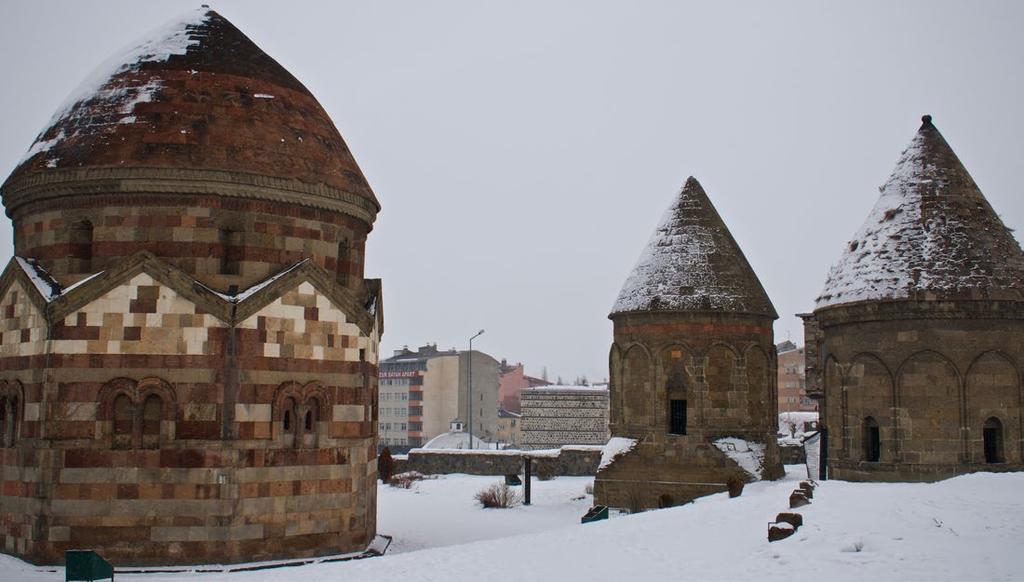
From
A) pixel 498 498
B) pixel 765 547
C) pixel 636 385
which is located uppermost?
pixel 636 385

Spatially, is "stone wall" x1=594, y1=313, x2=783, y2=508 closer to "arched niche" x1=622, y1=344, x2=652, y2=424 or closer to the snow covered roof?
"arched niche" x1=622, y1=344, x2=652, y2=424

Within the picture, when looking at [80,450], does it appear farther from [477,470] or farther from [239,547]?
[477,470]

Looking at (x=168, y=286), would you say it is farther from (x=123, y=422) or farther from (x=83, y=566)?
(x=83, y=566)

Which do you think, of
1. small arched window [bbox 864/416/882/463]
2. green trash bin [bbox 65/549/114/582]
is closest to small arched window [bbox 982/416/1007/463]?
small arched window [bbox 864/416/882/463]

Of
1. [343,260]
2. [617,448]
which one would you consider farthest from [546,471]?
[343,260]

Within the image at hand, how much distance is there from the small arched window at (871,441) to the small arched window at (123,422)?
14670 mm

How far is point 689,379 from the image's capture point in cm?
2653

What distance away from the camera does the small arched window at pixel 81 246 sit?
1744 centimetres

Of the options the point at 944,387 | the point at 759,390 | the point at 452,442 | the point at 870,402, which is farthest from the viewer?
the point at 452,442

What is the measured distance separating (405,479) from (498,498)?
638 centimetres

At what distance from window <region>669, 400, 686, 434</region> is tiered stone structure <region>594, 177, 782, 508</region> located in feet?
0.09

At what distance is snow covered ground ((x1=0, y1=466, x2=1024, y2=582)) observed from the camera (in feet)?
38.2

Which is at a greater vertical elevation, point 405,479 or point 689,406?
point 689,406

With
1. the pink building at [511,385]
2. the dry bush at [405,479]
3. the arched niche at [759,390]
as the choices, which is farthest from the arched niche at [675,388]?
the pink building at [511,385]
